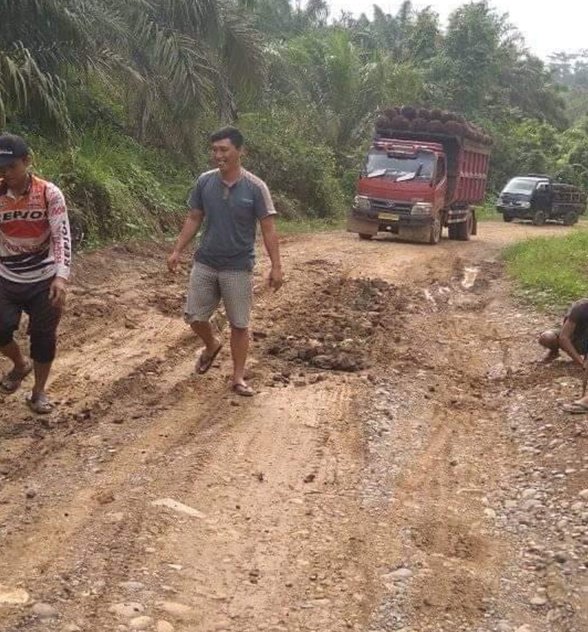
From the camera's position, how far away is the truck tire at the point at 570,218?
101ft

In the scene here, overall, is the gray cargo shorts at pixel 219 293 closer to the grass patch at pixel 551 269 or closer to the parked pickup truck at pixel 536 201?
the grass patch at pixel 551 269

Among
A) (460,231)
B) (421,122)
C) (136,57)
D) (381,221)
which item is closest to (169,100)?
(136,57)

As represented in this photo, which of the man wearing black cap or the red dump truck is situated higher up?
the man wearing black cap

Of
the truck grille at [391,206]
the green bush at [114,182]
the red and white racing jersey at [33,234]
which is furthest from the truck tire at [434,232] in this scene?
the red and white racing jersey at [33,234]

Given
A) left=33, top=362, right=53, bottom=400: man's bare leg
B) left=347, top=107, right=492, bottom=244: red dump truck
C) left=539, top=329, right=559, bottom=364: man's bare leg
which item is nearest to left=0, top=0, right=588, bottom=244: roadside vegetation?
left=347, top=107, right=492, bottom=244: red dump truck

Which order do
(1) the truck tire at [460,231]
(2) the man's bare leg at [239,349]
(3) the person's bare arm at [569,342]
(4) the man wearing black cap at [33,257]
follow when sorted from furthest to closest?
(1) the truck tire at [460,231], (3) the person's bare arm at [569,342], (2) the man's bare leg at [239,349], (4) the man wearing black cap at [33,257]

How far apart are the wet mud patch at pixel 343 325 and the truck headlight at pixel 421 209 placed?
6152mm

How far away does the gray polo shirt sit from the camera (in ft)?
20.7

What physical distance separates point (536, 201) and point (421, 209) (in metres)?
12.2

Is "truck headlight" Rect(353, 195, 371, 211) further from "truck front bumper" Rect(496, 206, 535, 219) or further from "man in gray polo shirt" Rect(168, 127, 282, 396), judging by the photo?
"man in gray polo shirt" Rect(168, 127, 282, 396)

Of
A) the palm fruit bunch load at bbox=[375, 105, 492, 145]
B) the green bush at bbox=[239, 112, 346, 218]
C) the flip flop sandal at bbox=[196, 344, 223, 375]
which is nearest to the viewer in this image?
the flip flop sandal at bbox=[196, 344, 223, 375]

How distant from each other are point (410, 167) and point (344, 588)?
1597 cm

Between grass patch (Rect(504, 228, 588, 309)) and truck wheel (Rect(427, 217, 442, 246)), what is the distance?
1661mm

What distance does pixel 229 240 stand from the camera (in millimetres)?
6391
